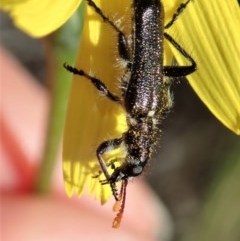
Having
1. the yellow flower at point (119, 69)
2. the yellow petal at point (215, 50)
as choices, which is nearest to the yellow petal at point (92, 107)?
the yellow flower at point (119, 69)

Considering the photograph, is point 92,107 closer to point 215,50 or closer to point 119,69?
point 119,69

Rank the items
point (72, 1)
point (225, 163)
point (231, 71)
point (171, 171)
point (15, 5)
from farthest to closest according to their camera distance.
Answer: point (171, 171) < point (225, 163) < point (231, 71) < point (72, 1) < point (15, 5)

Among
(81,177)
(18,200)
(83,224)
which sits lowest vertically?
(83,224)

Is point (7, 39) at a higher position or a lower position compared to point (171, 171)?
higher

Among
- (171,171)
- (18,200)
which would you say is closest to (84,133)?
(18,200)

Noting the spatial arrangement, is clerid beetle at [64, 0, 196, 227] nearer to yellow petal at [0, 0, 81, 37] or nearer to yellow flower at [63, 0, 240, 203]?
yellow flower at [63, 0, 240, 203]

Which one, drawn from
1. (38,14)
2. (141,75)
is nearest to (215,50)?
(141,75)

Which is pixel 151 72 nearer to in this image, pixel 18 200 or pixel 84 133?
pixel 84 133
